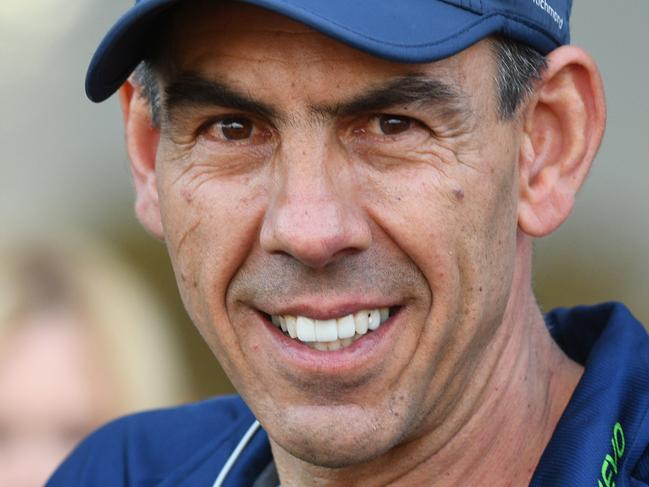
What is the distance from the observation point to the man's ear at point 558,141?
2777mm

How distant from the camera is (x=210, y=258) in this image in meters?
2.73

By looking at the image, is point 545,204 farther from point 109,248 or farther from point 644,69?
point 109,248

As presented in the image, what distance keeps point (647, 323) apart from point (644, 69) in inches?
39.4

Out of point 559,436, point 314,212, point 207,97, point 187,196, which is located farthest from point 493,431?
point 207,97

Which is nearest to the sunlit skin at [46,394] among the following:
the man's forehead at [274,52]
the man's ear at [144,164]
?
the man's ear at [144,164]

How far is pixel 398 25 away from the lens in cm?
250

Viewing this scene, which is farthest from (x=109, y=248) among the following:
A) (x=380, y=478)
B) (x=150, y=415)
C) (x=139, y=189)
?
(x=380, y=478)

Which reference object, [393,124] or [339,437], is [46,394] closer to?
[339,437]

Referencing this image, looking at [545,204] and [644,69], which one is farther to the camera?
[644,69]

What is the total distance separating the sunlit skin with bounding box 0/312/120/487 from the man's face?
90.0 inches

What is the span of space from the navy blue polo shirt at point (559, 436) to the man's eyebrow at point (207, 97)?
810 millimetres

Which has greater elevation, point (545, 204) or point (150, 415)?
point (545, 204)

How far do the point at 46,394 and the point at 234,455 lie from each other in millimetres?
1968

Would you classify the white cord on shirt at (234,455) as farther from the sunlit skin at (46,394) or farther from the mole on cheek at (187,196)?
the sunlit skin at (46,394)
